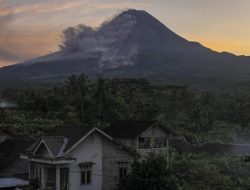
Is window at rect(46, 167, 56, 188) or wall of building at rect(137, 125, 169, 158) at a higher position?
wall of building at rect(137, 125, 169, 158)

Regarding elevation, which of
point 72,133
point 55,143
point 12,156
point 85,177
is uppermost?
point 72,133

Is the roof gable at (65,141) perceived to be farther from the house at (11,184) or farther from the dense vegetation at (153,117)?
the dense vegetation at (153,117)

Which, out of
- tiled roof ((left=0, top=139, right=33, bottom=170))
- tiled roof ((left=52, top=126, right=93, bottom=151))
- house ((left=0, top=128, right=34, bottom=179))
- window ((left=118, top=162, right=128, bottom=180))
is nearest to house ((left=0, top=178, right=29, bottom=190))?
tiled roof ((left=52, top=126, right=93, bottom=151))

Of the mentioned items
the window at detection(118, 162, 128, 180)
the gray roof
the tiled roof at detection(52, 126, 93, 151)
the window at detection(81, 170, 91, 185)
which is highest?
the gray roof

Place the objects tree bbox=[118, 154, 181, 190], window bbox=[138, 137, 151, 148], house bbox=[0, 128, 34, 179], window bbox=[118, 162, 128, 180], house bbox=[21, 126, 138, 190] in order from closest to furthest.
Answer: tree bbox=[118, 154, 181, 190] → house bbox=[21, 126, 138, 190] → window bbox=[118, 162, 128, 180] → house bbox=[0, 128, 34, 179] → window bbox=[138, 137, 151, 148]

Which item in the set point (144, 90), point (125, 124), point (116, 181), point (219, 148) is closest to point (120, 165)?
point (116, 181)

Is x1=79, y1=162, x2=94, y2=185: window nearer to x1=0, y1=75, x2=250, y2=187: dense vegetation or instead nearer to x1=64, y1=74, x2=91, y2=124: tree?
x1=0, y1=75, x2=250, y2=187: dense vegetation

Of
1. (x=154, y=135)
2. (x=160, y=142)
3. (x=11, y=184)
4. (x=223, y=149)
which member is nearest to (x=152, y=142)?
(x=154, y=135)

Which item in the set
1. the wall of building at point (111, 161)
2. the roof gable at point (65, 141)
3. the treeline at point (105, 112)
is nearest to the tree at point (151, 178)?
the wall of building at point (111, 161)

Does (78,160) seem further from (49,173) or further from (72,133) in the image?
(49,173)
